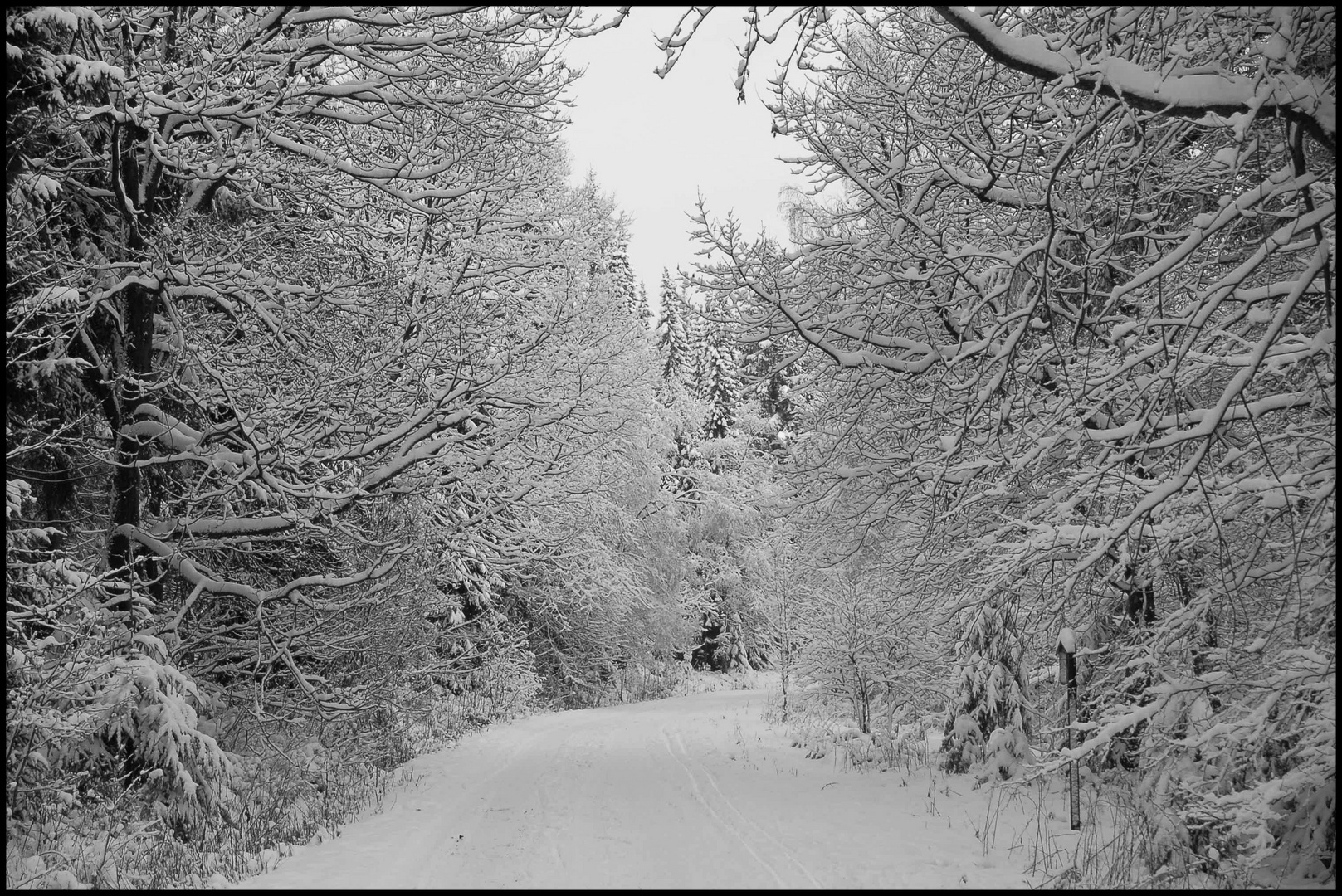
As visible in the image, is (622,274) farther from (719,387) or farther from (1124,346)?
(1124,346)

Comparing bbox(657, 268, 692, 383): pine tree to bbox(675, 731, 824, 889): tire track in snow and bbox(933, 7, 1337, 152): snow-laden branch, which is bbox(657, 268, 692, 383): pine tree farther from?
bbox(933, 7, 1337, 152): snow-laden branch

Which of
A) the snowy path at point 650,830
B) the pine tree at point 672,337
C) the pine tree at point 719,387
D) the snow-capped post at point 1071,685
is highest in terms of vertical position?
the pine tree at point 672,337

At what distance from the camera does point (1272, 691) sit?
513cm

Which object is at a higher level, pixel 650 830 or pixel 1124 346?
pixel 1124 346

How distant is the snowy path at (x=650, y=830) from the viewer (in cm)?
628

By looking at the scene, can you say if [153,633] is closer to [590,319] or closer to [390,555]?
[390,555]

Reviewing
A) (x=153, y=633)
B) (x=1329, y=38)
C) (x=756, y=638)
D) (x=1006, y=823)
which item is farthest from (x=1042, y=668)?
(x=756, y=638)

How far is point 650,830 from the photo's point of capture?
7.91 m

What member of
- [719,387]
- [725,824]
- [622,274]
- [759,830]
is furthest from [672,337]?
[759,830]

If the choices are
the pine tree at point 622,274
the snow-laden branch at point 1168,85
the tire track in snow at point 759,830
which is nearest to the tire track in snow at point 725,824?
the tire track in snow at point 759,830

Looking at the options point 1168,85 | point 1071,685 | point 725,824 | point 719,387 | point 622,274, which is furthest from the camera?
point 719,387

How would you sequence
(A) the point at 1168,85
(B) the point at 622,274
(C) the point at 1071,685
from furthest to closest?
(B) the point at 622,274 → (C) the point at 1071,685 → (A) the point at 1168,85

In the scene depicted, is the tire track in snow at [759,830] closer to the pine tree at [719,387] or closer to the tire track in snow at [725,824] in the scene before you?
the tire track in snow at [725,824]

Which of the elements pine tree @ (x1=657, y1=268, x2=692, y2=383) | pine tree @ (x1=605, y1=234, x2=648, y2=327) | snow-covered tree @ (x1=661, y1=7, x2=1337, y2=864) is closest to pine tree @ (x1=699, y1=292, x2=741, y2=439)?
pine tree @ (x1=657, y1=268, x2=692, y2=383)
